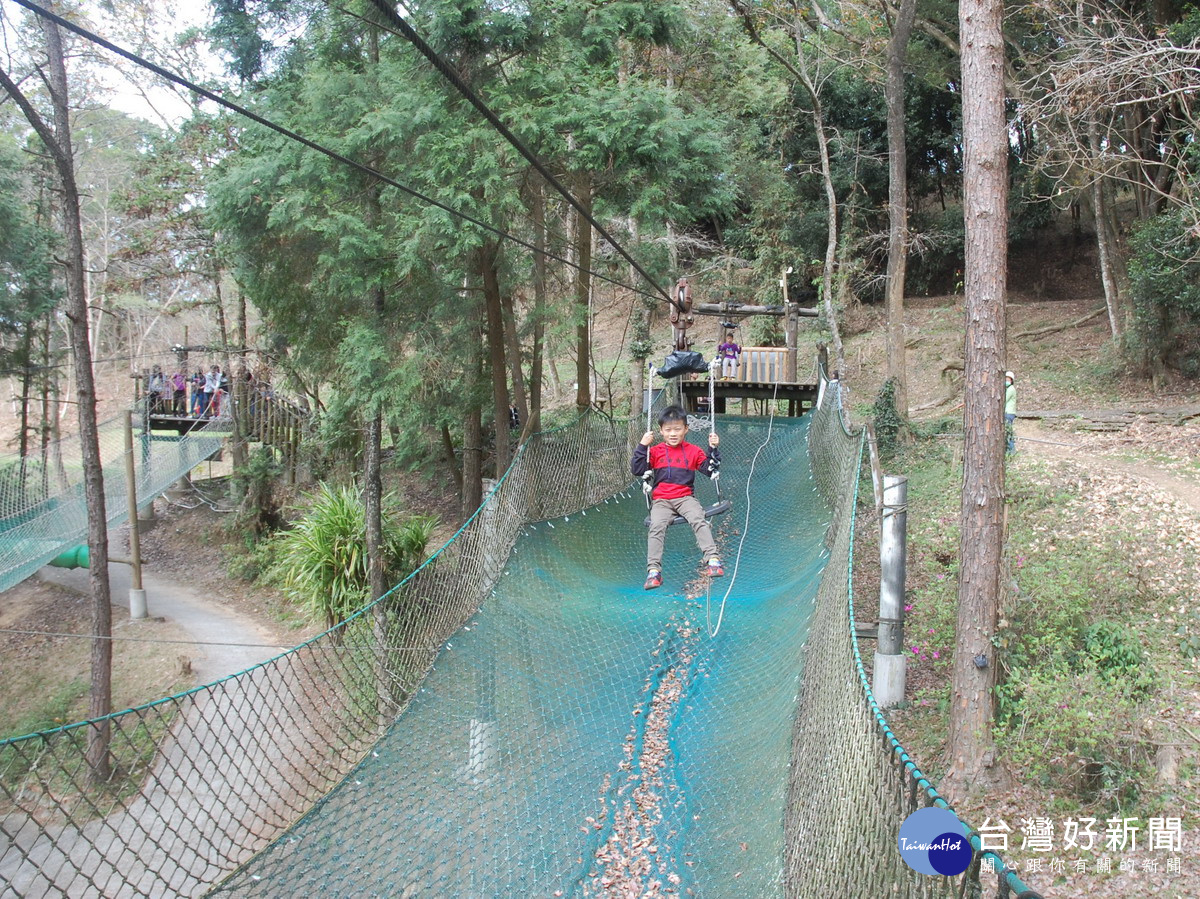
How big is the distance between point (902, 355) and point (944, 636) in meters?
5.04

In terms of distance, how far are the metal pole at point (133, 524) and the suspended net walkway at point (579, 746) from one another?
6470 mm

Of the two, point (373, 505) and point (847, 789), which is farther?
point (373, 505)

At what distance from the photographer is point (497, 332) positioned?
25.6 feet

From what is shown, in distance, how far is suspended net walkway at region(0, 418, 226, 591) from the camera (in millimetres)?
8578

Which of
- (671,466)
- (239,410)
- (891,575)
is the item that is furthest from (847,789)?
(239,410)

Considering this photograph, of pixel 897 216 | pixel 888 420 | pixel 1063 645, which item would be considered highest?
pixel 897 216

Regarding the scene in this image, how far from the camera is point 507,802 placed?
128 inches

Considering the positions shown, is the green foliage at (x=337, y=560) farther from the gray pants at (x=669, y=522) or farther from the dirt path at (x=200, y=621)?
the gray pants at (x=669, y=522)

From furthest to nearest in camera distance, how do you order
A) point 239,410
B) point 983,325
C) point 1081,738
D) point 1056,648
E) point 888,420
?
point 239,410 → point 888,420 → point 1056,648 → point 1081,738 → point 983,325

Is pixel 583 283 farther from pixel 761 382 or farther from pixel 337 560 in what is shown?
pixel 337 560

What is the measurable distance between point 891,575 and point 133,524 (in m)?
9.52

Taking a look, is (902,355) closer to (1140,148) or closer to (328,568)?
(1140,148)

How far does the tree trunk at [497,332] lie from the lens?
24.6 feet

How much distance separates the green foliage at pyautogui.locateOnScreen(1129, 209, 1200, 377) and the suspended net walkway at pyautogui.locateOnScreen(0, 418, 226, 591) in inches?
439
